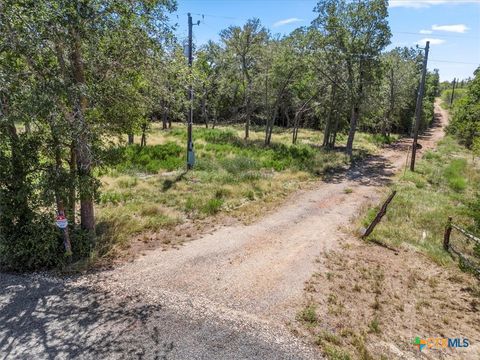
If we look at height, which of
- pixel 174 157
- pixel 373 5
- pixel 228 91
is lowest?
pixel 174 157

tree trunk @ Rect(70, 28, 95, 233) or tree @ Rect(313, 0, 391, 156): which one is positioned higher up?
tree @ Rect(313, 0, 391, 156)

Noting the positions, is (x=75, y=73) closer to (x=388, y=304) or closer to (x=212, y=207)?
(x=212, y=207)

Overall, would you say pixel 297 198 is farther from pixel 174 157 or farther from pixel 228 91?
pixel 228 91

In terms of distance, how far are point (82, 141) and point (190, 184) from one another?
7866 millimetres

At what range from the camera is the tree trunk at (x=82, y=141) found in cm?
658

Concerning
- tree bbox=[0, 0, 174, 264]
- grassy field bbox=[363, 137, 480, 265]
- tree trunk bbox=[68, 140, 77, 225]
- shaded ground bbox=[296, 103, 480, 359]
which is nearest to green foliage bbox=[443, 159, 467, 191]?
grassy field bbox=[363, 137, 480, 265]

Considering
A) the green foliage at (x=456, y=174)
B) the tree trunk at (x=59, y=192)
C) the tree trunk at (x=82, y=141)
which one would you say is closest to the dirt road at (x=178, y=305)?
the tree trunk at (x=59, y=192)

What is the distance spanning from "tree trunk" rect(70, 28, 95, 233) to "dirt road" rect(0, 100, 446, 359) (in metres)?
1.78

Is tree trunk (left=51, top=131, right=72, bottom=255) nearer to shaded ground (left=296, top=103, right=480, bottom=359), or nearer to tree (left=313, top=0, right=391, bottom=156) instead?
shaded ground (left=296, top=103, right=480, bottom=359)

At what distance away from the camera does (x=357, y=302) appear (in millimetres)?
6797

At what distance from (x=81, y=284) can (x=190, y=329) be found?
2833 mm

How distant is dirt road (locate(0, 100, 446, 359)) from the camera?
5.32m

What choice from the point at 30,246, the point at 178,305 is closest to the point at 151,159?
the point at 30,246

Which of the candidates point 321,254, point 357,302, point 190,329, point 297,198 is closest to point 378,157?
point 297,198
